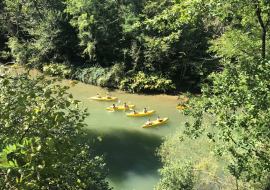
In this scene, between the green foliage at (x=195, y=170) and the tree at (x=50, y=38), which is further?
the tree at (x=50, y=38)

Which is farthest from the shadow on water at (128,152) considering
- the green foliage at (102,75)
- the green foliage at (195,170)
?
the green foliage at (102,75)

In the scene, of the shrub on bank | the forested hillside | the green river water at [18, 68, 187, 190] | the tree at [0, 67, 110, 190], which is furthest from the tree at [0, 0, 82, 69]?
the tree at [0, 67, 110, 190]

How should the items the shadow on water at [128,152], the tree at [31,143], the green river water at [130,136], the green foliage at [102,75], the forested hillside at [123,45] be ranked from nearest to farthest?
the tree at [31,143] < the green river water at [130,136] < the shadow on water at [128,152] < the forested hillside at [123,45] < the green foliage at [102,75]

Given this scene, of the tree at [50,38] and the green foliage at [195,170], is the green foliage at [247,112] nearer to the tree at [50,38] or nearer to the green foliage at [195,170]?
the green foliage at [195,170]

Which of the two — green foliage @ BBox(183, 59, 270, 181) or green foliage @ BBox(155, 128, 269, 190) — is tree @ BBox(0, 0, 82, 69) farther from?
green foliage @ BBox(183, 59, 270, 181)

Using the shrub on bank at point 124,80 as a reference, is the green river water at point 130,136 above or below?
below

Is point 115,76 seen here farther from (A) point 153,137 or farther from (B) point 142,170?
(B) point 142,170

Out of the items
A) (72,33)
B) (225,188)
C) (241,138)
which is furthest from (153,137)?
(72,33)

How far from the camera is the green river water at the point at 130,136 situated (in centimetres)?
798

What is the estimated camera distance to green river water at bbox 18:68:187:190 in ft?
26.2

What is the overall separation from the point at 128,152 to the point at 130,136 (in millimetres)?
1668

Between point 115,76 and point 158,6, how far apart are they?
→ 25.8 feet

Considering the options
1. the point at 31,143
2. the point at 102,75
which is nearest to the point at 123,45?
the point at 102,75

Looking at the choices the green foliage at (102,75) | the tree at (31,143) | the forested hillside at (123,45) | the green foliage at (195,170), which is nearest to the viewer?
the tree at (31,143)
